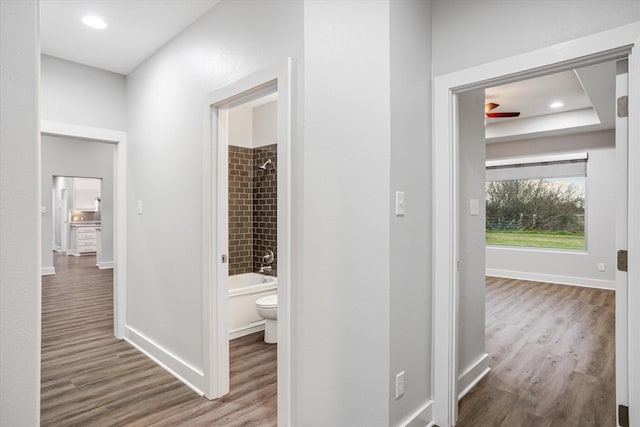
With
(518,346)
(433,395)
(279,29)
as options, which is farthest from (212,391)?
(518,346)

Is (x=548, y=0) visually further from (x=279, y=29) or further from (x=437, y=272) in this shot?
(x=437, y=272)

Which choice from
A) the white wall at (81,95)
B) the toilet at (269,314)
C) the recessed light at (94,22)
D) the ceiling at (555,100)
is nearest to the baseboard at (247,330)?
the toilet at (269,314)

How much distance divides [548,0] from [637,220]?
1110mm

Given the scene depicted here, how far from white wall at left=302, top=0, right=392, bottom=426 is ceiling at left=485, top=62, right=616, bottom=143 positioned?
2.30 m

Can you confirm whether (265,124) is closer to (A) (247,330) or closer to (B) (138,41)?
(B) (138,41)

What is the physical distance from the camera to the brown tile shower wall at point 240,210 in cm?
447

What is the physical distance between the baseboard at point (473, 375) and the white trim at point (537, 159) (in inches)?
198

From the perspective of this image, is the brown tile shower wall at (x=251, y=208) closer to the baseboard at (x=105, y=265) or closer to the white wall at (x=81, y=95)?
the white wall at (x=81, y=95)

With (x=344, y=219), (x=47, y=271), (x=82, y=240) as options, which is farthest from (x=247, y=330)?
(x=82, y=240)

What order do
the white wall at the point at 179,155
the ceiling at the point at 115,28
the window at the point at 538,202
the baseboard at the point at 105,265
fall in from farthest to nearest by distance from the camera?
the baseboard at the point at 105,265 < the window at the point at 538,202 < the ceiling at the point at 115,28 < the white wall at the point at 179,155

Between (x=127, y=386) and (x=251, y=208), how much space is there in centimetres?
251

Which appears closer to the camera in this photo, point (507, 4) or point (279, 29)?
point (507, 4)

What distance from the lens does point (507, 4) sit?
6.07ft

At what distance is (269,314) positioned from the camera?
11.2ft
